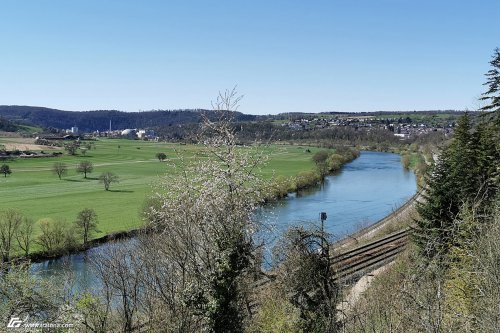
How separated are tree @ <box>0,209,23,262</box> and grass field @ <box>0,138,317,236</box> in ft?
20.2

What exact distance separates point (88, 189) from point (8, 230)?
28591 millimetres

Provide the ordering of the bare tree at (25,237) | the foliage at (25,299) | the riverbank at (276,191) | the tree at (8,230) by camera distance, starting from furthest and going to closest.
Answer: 1. the bare tree at (25,237)
2. the tree at (8,230)
3. the riverbank at (276,191)
4. the foliage at (25,299)

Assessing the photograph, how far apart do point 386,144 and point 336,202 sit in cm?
8887

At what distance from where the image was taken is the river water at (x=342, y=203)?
102 feet

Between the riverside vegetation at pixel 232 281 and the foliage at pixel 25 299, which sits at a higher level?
the riverside vegetation at pixel 232 281

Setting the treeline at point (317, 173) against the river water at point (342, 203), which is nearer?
the river water at point (342, 203)

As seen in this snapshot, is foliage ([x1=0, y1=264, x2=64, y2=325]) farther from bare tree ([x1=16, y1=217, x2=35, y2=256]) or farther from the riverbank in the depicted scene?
bare tree ([x1=16, y1=217, x2=35, y2=256])

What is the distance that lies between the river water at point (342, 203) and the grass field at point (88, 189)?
15.7 feet

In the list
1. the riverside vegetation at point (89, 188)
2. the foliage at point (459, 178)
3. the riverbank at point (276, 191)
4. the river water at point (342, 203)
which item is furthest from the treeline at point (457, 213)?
the river water at point (342, 203)

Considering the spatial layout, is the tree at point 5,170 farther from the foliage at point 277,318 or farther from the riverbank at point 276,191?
the foliage at point 277,318

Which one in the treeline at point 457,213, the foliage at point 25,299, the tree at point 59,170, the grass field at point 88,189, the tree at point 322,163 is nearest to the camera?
the foliage at point 25,299

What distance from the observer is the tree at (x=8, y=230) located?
30852mm

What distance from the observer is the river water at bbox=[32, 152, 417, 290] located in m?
31.1

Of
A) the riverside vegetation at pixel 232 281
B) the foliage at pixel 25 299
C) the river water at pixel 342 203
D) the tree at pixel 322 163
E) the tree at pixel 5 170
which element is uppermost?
the riverside vegetation at pixel 232 281
